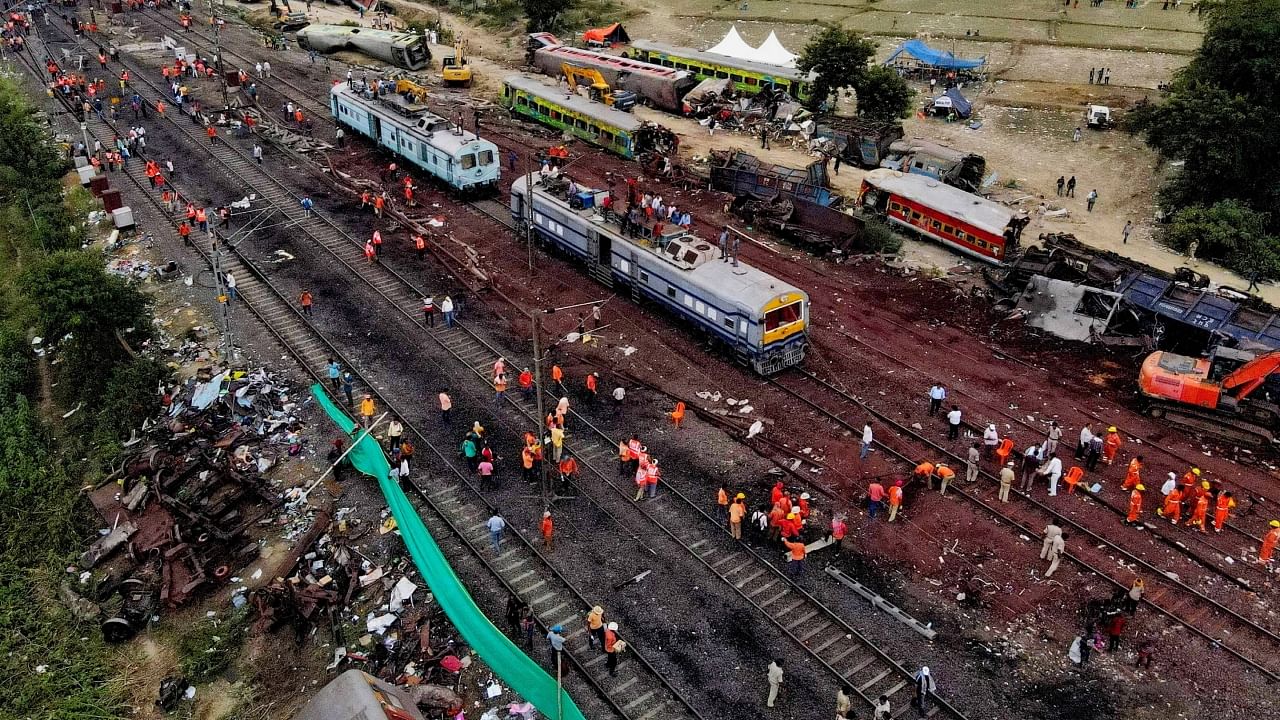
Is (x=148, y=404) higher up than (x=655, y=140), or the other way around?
(x=655, y=140)

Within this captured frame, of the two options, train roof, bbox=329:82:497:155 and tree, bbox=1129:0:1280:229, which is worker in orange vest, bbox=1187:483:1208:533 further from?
train roof, bbox=329:82:497:155

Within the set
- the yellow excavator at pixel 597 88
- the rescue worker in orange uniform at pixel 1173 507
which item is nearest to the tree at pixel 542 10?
the yellow excavator at pixel 597 88

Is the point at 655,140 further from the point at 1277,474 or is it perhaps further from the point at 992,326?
the point at 1277,474

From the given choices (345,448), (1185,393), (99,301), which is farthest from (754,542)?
(99,301)

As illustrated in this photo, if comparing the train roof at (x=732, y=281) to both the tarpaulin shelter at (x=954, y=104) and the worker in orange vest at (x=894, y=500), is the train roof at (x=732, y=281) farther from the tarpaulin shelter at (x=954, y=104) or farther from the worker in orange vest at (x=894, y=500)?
the tarpaulin shelter at (x=954, y=104)

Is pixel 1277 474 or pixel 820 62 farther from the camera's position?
pixel 820 62

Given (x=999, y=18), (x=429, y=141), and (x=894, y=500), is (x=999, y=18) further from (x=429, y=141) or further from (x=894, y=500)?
(x=894, y=500)

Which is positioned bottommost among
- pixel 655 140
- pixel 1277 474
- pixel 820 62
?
pixel 1277 474
